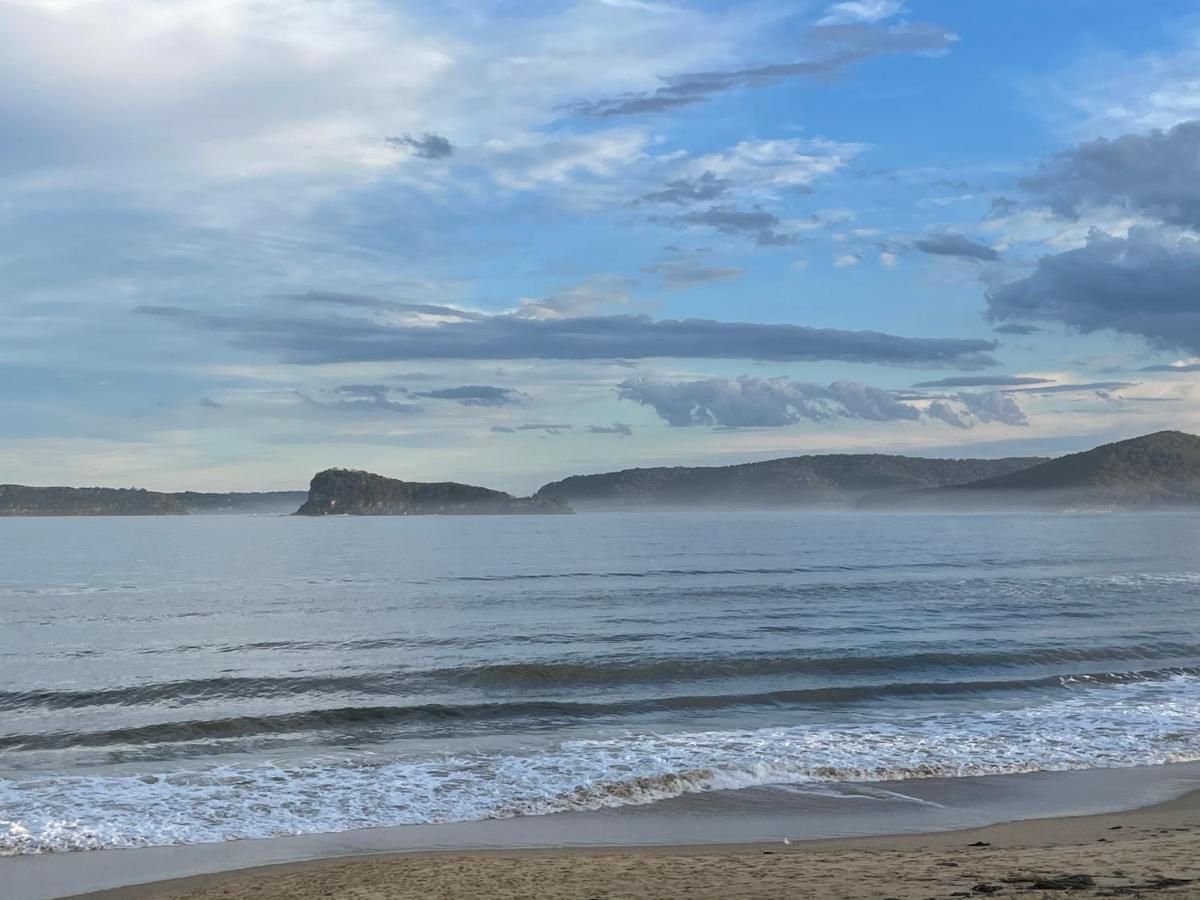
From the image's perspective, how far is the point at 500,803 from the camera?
1549 cm

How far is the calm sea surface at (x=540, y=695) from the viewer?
16203 mm

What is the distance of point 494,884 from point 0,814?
8.52 meters

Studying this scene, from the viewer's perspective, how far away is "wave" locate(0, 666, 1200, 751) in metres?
20.3

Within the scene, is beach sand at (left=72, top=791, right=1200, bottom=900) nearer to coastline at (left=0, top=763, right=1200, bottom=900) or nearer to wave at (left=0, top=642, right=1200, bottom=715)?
coastline at (left=0, top=763, right=1200, bottom=900)

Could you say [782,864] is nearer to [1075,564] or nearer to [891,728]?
[891,728]

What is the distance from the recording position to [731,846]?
1330 cm

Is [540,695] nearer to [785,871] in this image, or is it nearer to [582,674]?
[582,674]

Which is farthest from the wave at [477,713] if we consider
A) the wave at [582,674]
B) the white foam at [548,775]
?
the white foam at [548,775]

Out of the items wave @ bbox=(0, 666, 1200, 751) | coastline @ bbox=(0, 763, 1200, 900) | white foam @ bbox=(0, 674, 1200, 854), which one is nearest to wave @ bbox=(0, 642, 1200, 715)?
wave @ bbox=(0, 666, 1200, 751)

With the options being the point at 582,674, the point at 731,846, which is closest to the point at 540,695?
the point at 582,674

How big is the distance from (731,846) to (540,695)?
11.9 meters

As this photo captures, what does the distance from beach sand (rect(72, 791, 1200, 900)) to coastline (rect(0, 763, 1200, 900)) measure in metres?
0.04

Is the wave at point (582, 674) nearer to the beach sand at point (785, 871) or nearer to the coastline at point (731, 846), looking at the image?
the coastline at point (731, 846)

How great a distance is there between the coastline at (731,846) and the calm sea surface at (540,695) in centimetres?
71
